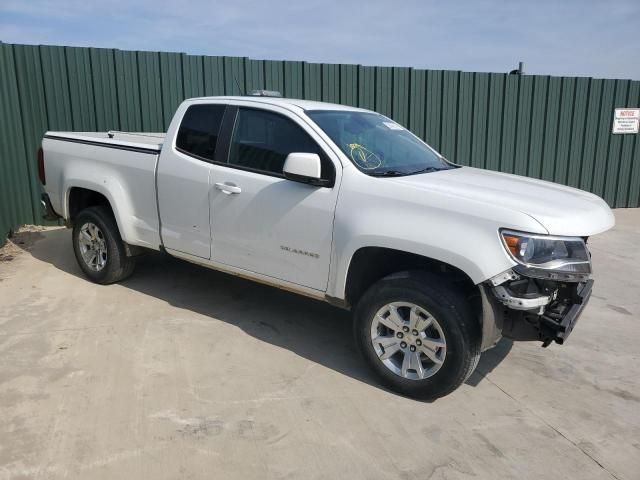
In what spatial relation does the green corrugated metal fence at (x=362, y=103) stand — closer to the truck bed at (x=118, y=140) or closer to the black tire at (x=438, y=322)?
the truck bed at (x=118, y=140)

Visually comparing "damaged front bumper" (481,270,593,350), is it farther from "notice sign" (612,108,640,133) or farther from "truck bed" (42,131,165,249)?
"notice sign" (612,108,640,133)

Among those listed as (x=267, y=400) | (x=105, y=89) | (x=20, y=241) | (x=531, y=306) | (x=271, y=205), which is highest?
(x=105, y=89)

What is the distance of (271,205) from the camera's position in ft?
13.3

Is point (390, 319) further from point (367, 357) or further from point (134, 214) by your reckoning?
point (134, 214)

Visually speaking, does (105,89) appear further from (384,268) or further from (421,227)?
(421,227)

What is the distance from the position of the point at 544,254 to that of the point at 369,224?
3.57ft

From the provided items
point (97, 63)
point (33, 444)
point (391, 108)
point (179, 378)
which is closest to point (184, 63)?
point (97, 63)

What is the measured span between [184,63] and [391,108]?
11.9 feet

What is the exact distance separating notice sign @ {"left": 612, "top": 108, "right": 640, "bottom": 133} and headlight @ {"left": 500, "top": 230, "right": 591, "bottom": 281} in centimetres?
942

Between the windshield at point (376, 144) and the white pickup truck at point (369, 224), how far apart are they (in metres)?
0.02

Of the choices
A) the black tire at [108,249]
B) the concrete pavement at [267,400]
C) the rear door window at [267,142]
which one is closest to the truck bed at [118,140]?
the black tire at [108,249]

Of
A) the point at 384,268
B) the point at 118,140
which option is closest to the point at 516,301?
the point at 384,268

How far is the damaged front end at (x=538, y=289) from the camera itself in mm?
3111

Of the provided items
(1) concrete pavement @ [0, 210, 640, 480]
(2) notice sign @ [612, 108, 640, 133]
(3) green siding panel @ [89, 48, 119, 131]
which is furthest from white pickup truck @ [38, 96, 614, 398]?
(2) notice sign @ [612, 108, 640, 133]
